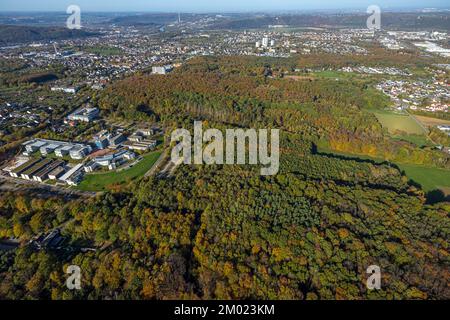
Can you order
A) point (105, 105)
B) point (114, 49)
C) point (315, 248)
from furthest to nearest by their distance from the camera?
point (114, 49) → point (105, 105) → point (315, 248)

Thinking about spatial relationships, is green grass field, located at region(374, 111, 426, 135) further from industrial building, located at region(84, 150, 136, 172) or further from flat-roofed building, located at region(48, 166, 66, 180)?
flat-roofed building, located at region(48, 166, 66, 180)

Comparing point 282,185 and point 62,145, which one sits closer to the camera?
point 282,185

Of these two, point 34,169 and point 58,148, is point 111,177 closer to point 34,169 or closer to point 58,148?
point 34,169

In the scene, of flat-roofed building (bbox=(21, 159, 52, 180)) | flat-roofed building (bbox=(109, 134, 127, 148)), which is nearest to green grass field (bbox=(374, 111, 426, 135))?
flat-roofed building (bbox=(109, 134, 127, 148))

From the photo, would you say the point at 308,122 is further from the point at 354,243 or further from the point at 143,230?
the point at 143,230

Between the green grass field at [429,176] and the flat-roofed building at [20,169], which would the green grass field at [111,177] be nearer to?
the flat-roofed building at [20,169]

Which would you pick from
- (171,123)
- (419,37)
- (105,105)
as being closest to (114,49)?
(105,105)
